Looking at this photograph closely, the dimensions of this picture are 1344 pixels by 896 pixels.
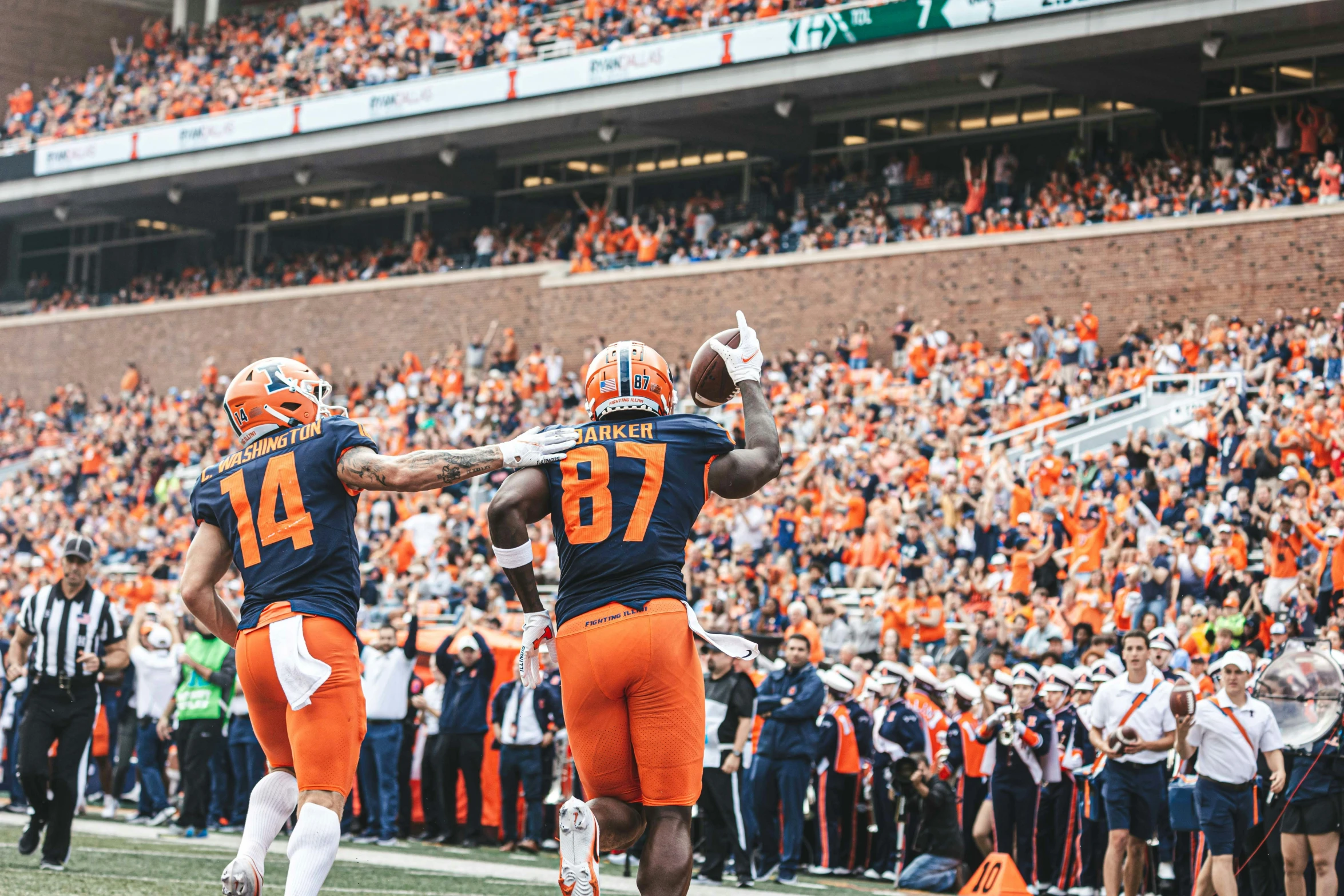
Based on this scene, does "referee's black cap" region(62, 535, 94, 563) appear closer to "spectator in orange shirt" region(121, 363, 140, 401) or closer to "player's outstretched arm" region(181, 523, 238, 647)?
"player's outstretched arm" region(181, 523, 238, 647)

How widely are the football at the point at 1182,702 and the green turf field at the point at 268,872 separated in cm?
281

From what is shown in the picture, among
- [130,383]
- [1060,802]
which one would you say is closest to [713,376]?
[1060,802]

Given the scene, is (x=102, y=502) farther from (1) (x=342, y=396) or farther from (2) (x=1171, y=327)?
(2) (x=1171, y=327)

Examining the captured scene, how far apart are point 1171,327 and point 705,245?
10224 mm

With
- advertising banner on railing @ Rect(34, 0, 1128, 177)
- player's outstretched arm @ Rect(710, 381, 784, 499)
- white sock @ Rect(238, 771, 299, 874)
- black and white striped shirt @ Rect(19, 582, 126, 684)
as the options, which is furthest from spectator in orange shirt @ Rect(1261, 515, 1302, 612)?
advertising banner on railing @ Rect(34, 0, 1128, 177)

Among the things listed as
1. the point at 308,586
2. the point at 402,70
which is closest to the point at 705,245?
the point at 402,70

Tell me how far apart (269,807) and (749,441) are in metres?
2.19

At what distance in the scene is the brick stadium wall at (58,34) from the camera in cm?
4403

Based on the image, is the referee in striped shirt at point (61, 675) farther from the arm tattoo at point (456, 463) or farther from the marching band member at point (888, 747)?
the marching band member at point (888, 747)

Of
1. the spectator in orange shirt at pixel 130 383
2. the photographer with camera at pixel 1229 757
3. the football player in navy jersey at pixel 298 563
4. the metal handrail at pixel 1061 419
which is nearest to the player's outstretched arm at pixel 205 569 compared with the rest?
the football player in navy jersey at pixel 298 563

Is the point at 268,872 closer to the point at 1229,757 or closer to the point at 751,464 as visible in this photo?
the point at 1229,757

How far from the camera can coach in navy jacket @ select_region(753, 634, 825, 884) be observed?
41.3 feet

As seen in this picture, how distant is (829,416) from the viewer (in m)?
22.0

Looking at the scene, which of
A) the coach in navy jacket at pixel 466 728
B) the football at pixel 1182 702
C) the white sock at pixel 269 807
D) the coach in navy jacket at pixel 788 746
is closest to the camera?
the white sock at pixel 269 807
